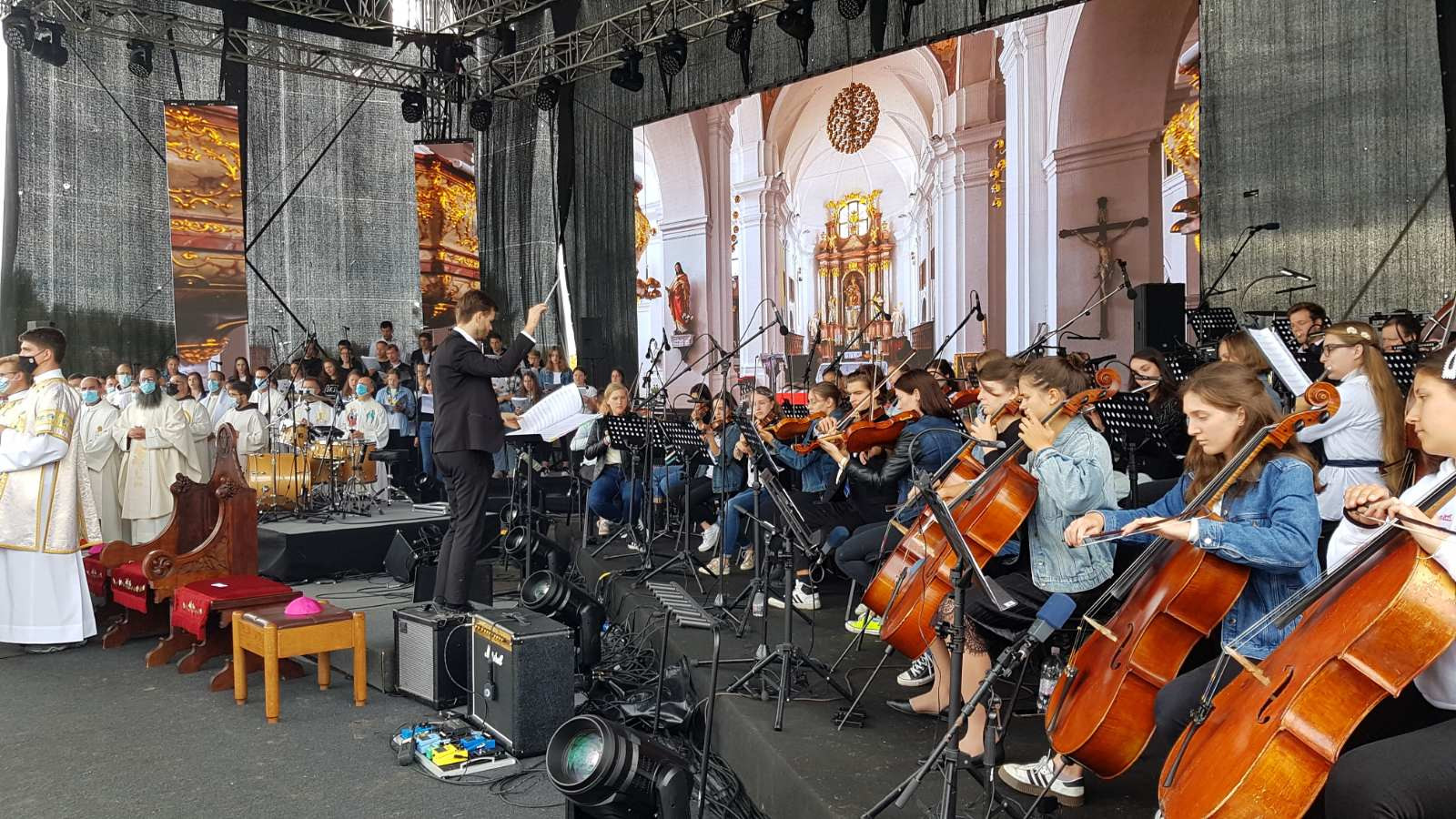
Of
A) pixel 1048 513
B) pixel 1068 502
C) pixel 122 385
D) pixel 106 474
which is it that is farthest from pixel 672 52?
pixel 1068 502

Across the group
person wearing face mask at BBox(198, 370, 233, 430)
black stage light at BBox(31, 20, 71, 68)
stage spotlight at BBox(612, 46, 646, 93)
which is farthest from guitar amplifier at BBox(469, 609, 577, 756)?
black stage light at BBox(31, 20, 71, 68)

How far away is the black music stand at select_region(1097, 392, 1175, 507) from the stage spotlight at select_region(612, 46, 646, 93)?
824cm

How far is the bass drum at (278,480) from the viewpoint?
9.10 m

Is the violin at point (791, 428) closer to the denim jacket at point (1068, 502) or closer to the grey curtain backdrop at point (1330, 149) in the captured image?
the denim jacket at point (1068, 502)

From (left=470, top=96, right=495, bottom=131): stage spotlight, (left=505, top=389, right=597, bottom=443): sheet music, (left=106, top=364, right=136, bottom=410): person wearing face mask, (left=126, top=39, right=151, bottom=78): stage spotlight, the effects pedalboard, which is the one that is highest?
(left=126, top=39, right=151, bottom=78): stage spotlight

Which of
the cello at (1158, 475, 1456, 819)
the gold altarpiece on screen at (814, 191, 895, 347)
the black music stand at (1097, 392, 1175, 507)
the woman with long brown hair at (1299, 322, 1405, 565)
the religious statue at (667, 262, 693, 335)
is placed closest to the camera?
the cello at (1158, 475, 1456, 819)

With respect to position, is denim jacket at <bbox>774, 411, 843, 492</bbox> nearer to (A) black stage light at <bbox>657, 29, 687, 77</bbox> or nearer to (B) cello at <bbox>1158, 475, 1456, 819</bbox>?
(B) cello at <bbox>1158, 475, 1456, 819</bbox>

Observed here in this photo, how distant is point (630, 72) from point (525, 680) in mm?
8762

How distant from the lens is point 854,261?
68.0 feet

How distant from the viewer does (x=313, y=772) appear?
4.04 meters

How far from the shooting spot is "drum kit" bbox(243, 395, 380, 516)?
9.12 metres

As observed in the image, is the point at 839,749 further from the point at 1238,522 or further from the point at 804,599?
the point at 804,599

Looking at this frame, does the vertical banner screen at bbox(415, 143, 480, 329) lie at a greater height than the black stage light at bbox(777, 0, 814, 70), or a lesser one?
lesser

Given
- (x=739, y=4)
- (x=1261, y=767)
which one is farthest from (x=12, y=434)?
(x=739, y=4)
